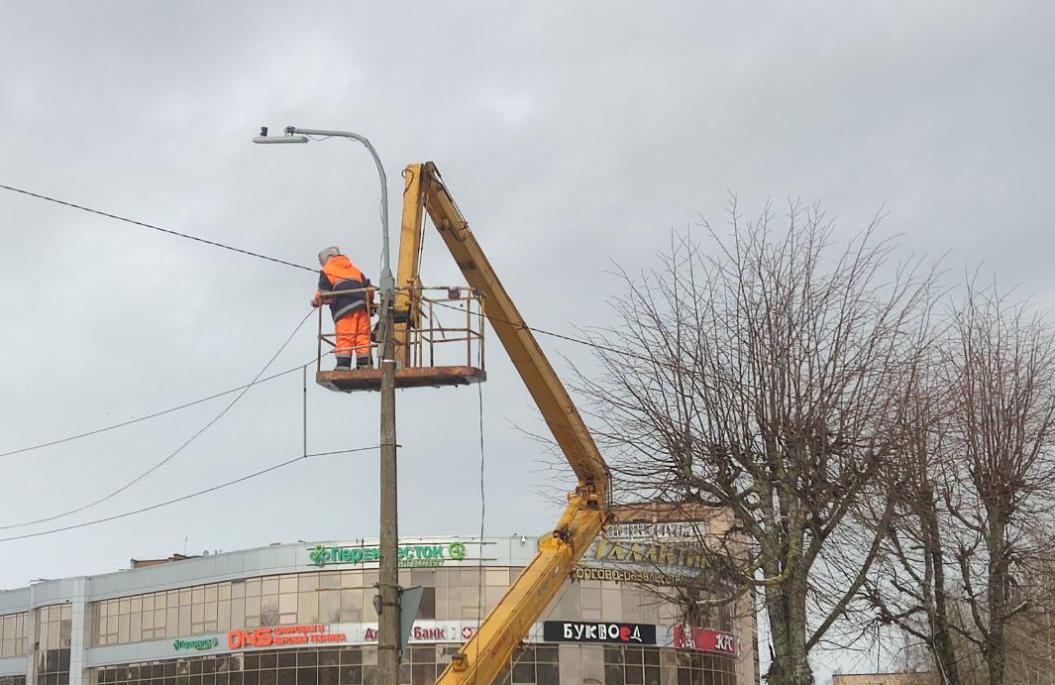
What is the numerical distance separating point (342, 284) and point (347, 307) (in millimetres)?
390

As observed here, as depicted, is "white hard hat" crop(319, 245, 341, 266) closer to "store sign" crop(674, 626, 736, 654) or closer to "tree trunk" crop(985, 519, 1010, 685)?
"tree trunk" crop(985, 519, 1010, 685)

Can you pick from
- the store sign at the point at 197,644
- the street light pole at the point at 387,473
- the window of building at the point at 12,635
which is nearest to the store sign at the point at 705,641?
the store sign at the point at 197,644

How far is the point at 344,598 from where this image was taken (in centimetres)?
5184

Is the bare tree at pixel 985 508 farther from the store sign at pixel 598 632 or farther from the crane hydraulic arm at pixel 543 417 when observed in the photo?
the store sign at pixel 598 632

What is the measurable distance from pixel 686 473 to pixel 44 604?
50.2 metres

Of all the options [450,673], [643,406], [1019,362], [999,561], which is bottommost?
[450,673]

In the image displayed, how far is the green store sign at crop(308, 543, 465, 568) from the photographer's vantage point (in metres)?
51.5

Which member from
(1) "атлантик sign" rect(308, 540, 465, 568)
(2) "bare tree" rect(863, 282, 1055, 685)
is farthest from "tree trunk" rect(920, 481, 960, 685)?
(1) "атлантик sign" rect(308, 540, 465, 568)

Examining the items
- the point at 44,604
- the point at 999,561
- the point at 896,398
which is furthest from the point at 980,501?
the point at 44,604

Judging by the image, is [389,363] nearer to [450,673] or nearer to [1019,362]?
[450,673]

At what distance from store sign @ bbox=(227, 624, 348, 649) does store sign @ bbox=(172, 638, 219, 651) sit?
3.15ft

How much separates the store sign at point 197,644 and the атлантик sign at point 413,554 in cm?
657

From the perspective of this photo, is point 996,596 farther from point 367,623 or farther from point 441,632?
point 367,623

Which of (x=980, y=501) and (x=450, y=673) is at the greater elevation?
(x=980, y=501)
